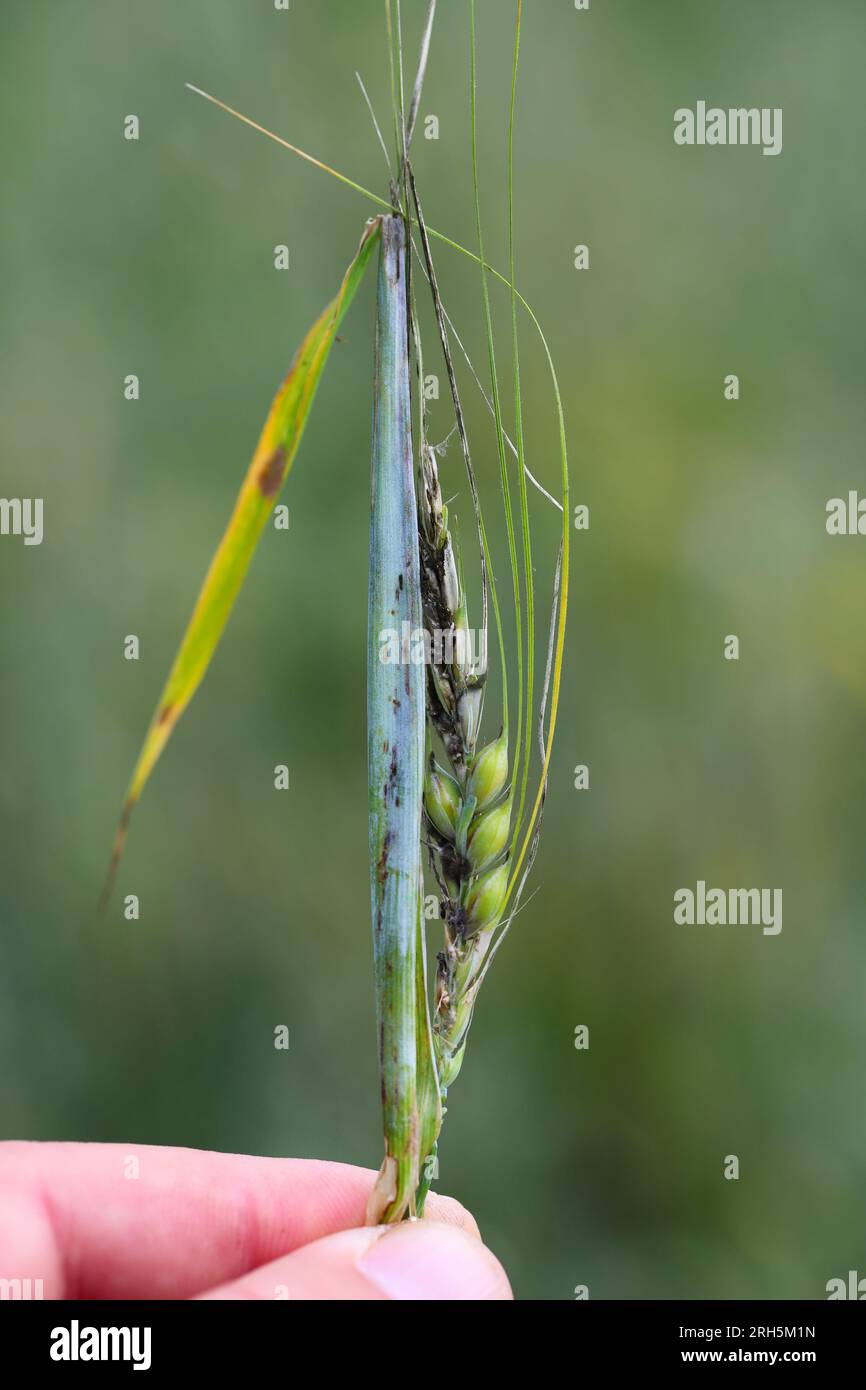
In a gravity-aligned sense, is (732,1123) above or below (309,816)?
below

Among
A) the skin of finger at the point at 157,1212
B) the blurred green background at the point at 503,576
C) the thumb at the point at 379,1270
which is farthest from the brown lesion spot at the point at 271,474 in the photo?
the blurred green background at the point at 503,576

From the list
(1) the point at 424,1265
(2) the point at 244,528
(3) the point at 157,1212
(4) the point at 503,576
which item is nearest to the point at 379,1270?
(1) the point at 424,1265

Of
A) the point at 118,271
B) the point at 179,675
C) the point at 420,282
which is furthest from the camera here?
the point at 118,271

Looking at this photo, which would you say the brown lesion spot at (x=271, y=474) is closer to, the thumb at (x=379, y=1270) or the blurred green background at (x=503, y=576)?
the thumb at (x=379, y=1270)

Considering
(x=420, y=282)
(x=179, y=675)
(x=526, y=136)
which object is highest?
(x=526, y=136)

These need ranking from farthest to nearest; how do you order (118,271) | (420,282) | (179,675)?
(118,271), (420,282), (179,675)

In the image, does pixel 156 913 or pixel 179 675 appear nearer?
pixel 179 675

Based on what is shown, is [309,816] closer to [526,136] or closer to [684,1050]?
[684,1050]

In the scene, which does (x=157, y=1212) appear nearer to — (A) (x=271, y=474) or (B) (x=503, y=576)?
(A) (x=271, y=474)

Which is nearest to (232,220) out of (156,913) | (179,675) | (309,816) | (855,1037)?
(309,816)
